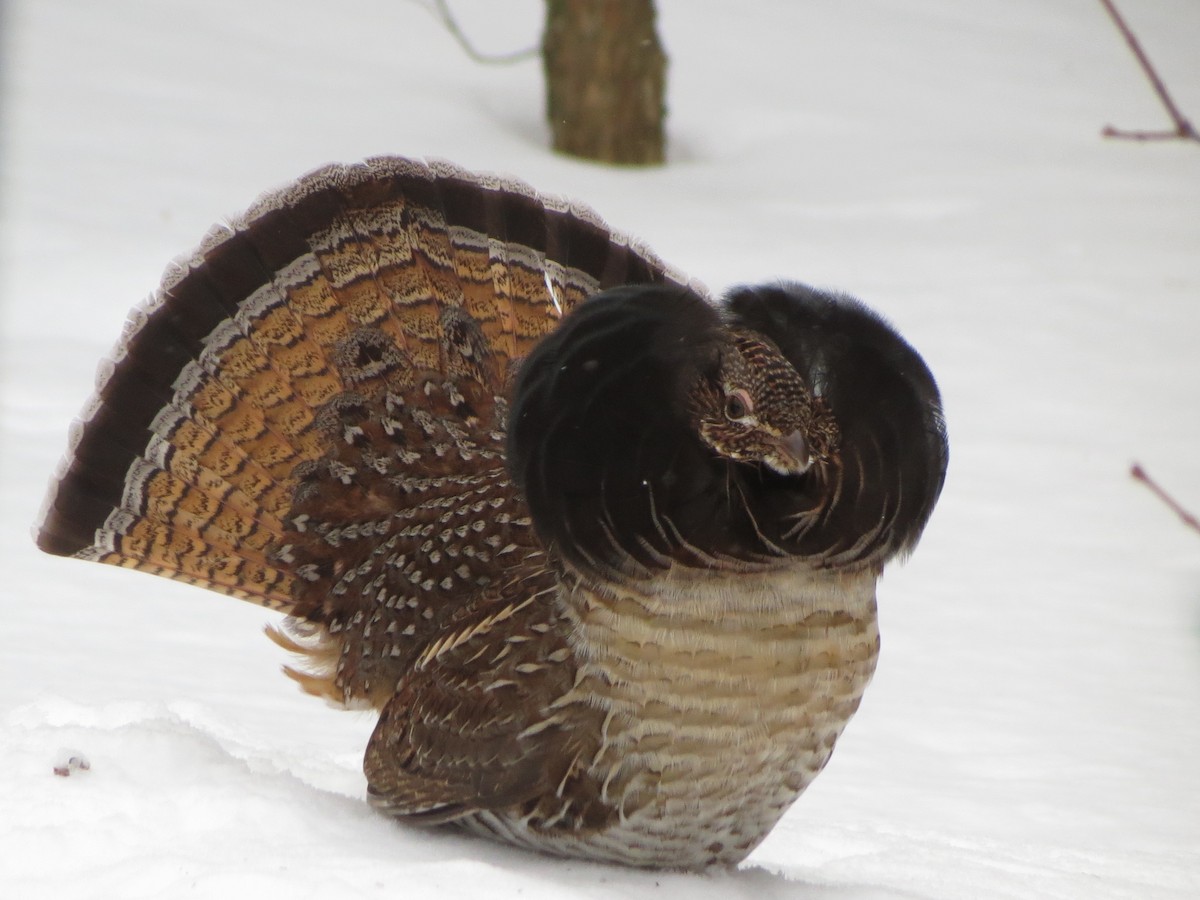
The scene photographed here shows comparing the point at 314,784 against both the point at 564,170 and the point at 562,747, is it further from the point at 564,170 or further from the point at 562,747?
the point at 564,170

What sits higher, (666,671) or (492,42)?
(666,671)

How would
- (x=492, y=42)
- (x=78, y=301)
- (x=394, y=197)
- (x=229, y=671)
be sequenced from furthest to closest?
(x=492, y=42) < (x=78, y=301) < (x=229, y=671) < (x=394, y=197)

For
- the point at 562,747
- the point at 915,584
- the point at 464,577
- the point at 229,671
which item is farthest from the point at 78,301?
the point at 562,747

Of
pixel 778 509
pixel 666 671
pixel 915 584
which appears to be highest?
pixel 778 509

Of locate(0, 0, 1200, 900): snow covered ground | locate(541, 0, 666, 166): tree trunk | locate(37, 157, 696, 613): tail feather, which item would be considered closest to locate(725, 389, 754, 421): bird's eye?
locate(0, 0, 1200, 900): snow covered ground

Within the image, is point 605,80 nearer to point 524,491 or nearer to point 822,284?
point 822,284

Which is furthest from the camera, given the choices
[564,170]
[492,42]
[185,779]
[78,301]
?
[492,42]

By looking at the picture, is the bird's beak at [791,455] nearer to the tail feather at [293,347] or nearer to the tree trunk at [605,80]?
the tail feather at [293,347]

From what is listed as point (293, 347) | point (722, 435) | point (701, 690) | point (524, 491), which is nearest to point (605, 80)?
point (293, 347)

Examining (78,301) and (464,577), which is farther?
(78,301)
